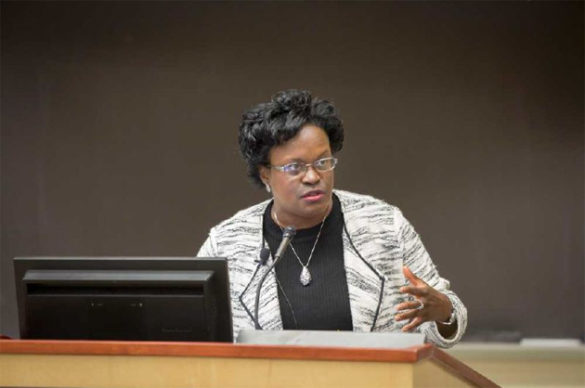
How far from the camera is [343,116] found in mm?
4688

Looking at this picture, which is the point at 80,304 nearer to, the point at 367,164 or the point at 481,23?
the point at 367,164

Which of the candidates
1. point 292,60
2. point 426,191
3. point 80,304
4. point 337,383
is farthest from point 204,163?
point 337,383

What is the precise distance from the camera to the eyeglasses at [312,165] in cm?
279

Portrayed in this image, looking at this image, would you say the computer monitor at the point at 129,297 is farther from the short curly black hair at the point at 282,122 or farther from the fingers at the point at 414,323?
the short curly black hair at the point at 282,122

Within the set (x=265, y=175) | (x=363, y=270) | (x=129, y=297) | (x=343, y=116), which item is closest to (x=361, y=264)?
(x=363, y=270)

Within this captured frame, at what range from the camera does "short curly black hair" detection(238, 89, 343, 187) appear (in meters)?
2.83

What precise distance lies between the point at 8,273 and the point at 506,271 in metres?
2.34

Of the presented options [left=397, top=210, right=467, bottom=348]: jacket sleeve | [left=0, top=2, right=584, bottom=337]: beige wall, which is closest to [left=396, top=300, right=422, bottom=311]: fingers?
[left=397, top=210, right=467, bottom=348]: jacket sleeve

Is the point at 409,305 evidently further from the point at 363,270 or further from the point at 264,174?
the point at 264,174

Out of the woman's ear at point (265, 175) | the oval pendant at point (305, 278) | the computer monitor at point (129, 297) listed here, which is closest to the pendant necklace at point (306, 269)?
the oval pendant at point (305, 278)

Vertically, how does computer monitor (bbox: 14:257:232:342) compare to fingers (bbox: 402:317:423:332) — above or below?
above

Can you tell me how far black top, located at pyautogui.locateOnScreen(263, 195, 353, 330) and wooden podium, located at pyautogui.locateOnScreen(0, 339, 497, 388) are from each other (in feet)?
2.36

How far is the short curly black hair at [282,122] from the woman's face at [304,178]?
0.07 feet

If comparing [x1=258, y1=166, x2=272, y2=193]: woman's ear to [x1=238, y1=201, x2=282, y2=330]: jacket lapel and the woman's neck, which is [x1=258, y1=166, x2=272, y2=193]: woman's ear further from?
[x1=238, y1=201, x2=282, y2=330]: jacket lapel
